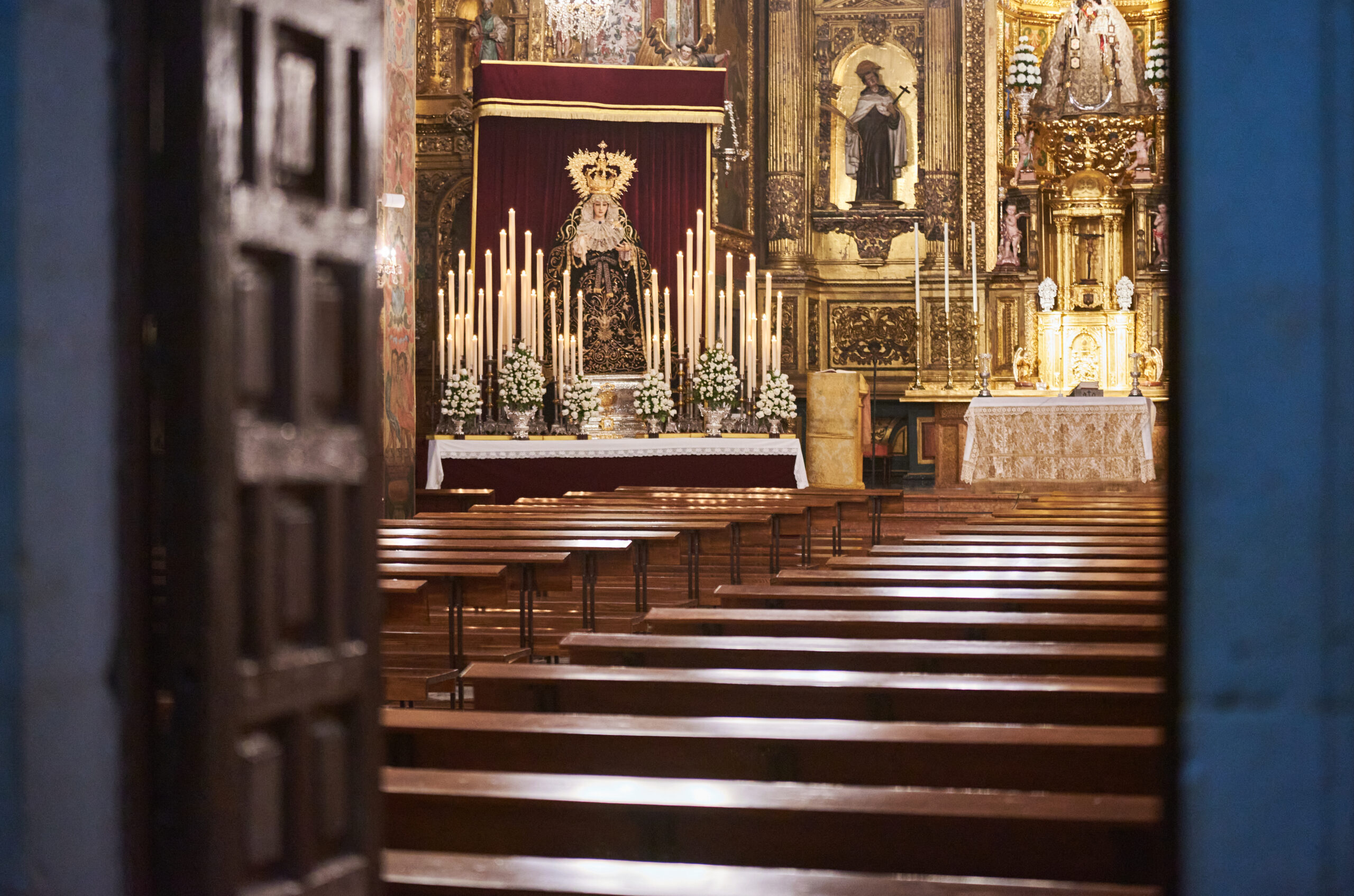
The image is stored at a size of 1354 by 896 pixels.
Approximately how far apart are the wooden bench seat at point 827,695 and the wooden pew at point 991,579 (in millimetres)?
1417

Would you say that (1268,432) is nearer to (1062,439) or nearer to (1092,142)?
(1062,439)

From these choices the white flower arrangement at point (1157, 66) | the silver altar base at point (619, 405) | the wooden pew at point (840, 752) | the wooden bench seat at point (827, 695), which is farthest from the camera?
the silver altar base at point (619, 405)

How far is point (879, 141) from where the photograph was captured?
1548 centimetres

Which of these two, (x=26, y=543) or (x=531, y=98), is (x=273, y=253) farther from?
(x=531, y=98)

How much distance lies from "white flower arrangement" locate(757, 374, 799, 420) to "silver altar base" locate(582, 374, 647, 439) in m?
2.08

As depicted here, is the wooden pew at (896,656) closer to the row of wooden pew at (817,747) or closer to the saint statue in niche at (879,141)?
the row of wooden pew at (817,747)

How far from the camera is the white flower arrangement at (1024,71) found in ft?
46.0

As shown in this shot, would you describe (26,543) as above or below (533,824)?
above

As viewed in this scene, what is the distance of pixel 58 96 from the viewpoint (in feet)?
5.31

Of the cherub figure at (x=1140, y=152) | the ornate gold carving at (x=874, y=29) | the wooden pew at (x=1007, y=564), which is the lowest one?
the wooden pew at (x=1007, y=564)

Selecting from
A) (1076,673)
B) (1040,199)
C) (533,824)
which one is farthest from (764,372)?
(533,824)

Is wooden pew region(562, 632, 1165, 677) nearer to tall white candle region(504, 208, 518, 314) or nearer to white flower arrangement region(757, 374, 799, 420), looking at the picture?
white flower arrangement region(757, 374, 799, 420)

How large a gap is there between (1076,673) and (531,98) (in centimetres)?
1142

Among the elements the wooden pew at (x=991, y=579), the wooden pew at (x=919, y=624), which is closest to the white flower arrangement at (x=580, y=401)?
the wooden pew at (x=991, y=579)
